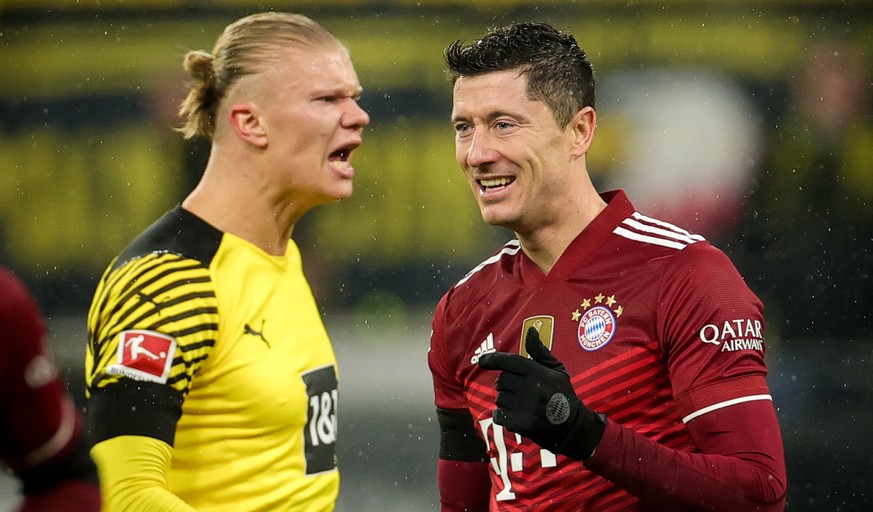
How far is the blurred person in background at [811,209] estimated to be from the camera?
5.40 meters

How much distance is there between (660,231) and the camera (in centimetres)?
278

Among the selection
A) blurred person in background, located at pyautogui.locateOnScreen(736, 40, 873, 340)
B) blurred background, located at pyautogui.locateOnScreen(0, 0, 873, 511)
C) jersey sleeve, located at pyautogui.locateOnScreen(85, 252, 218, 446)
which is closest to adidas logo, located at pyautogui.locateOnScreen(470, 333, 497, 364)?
jersey sleeve, located at pyautogui.locateOnScreen(85, 252, 218, 446)

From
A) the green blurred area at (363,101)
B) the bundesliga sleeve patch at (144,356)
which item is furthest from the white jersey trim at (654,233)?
the green blurred area at (363,101)

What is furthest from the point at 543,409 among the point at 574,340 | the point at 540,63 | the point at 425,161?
the point at 425,161

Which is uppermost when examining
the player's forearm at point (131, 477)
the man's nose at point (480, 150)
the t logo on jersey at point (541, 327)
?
the man's nose at point (480, 150)

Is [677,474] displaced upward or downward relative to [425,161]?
downward

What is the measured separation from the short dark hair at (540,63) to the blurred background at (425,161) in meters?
2.39

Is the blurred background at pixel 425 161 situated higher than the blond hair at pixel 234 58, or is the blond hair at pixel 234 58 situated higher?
the blond hair at pixel 234 58

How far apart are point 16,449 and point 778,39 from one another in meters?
4.43

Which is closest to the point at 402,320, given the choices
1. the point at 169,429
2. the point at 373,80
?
the point at 373,80

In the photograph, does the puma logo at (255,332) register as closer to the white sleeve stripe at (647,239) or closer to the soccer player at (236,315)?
the soccer player at (236,315)

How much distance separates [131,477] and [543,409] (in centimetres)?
81

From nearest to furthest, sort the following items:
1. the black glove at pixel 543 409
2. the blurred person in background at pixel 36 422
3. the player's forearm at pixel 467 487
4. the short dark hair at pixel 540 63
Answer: the blurred person in background at pixel 36 422
the black glove at pixel 543 409
the short dark hair at pixel 540 63
the player's forearm at pixel 467 487

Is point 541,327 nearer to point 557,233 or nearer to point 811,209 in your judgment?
point 557,233
